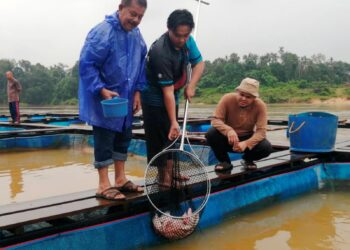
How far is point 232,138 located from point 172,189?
0.80 m

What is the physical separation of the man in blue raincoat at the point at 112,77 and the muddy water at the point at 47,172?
197 cm

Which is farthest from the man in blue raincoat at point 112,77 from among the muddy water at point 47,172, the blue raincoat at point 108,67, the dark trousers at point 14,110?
the dark trousers at point 14,110

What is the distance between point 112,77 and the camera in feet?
8.91

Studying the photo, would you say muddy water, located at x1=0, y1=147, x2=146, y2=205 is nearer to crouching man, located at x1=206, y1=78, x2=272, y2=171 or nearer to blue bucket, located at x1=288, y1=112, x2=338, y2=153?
crouching man, located at x1=206, y1=78, x2=272, y2=171

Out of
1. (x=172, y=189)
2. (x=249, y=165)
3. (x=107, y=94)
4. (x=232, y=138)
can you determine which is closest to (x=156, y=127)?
(x=172, y=189)

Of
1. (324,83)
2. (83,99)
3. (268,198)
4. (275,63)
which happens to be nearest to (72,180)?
(268,198)

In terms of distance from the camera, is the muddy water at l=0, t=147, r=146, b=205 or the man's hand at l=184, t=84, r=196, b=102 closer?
the man's hand at l=184, t=84, r=196, b=102

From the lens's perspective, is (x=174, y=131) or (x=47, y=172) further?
(x=47, y=172)

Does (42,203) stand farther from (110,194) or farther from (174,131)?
(174,131)

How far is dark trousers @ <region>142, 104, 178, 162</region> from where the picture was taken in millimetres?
3023

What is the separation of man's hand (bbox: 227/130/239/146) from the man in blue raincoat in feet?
3.06

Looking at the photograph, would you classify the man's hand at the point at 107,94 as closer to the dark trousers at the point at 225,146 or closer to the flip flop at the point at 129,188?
the flip flop at the point at 129,188

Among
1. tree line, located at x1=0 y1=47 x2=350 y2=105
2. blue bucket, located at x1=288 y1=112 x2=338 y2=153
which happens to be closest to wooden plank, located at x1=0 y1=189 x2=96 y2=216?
blue bucket, located at x1=288 y1=112 x2=338 y2=153

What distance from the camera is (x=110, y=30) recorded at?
264 cm
